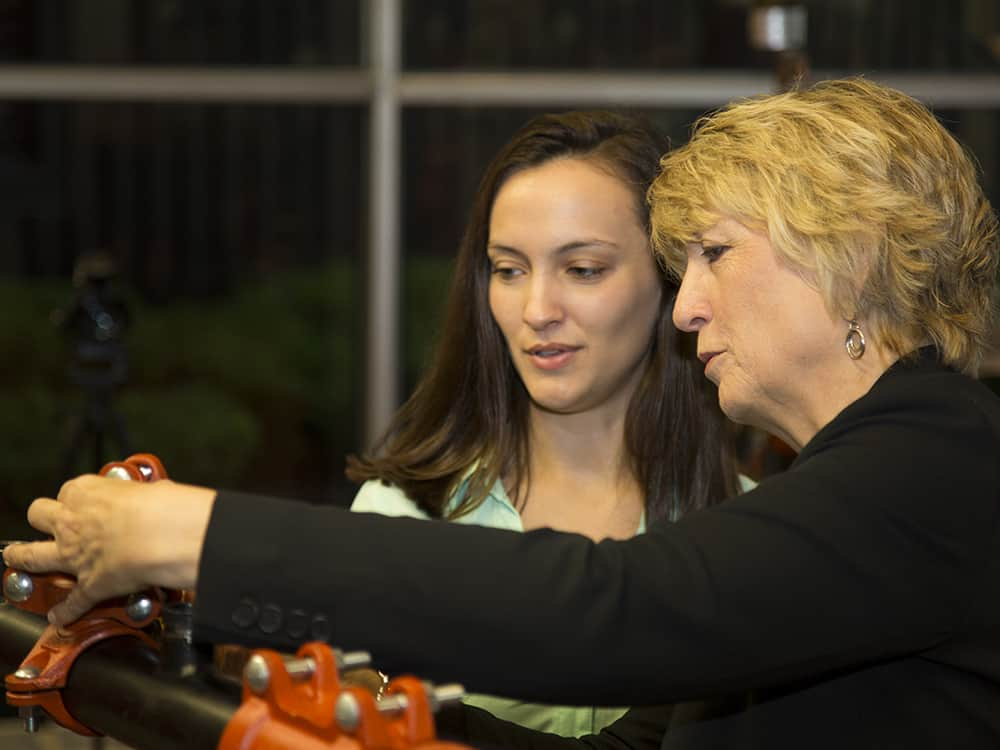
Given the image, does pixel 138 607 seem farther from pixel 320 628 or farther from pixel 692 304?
pixel 692 304

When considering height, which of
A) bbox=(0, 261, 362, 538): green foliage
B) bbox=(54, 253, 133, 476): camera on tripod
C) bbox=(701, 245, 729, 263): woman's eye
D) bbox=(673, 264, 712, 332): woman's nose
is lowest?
bbox=(0, 261, 362, 538): green foliage

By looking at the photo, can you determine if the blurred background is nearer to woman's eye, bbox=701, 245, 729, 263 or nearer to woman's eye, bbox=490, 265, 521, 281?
woman's eye, bbox=490, 265, 521, 281

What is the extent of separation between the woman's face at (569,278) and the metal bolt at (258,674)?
1033 millimetres

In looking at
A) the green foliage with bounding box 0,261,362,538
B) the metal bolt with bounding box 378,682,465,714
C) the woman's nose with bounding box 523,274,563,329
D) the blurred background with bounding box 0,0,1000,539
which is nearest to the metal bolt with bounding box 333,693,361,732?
the metal bolt with bounding box 378,682,465,714

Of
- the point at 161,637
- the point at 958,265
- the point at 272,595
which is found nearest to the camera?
the point at 272,595

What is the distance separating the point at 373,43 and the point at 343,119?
321mm

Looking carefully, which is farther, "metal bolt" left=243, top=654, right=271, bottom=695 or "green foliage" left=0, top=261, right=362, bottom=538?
"green foliage" left=0, top=261, right=362, bottom=538

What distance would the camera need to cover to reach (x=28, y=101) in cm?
518

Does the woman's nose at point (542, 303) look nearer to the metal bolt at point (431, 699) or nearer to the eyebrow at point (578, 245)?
the eyebrow at point (578, 245)

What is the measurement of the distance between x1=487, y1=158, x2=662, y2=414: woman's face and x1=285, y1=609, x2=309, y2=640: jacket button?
98cm

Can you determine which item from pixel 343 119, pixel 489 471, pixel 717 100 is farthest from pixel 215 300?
pixel 489 471

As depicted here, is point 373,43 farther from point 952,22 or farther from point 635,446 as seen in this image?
point 635,446

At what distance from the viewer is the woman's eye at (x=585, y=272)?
6.21 ft

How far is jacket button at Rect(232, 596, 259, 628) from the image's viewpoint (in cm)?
93
